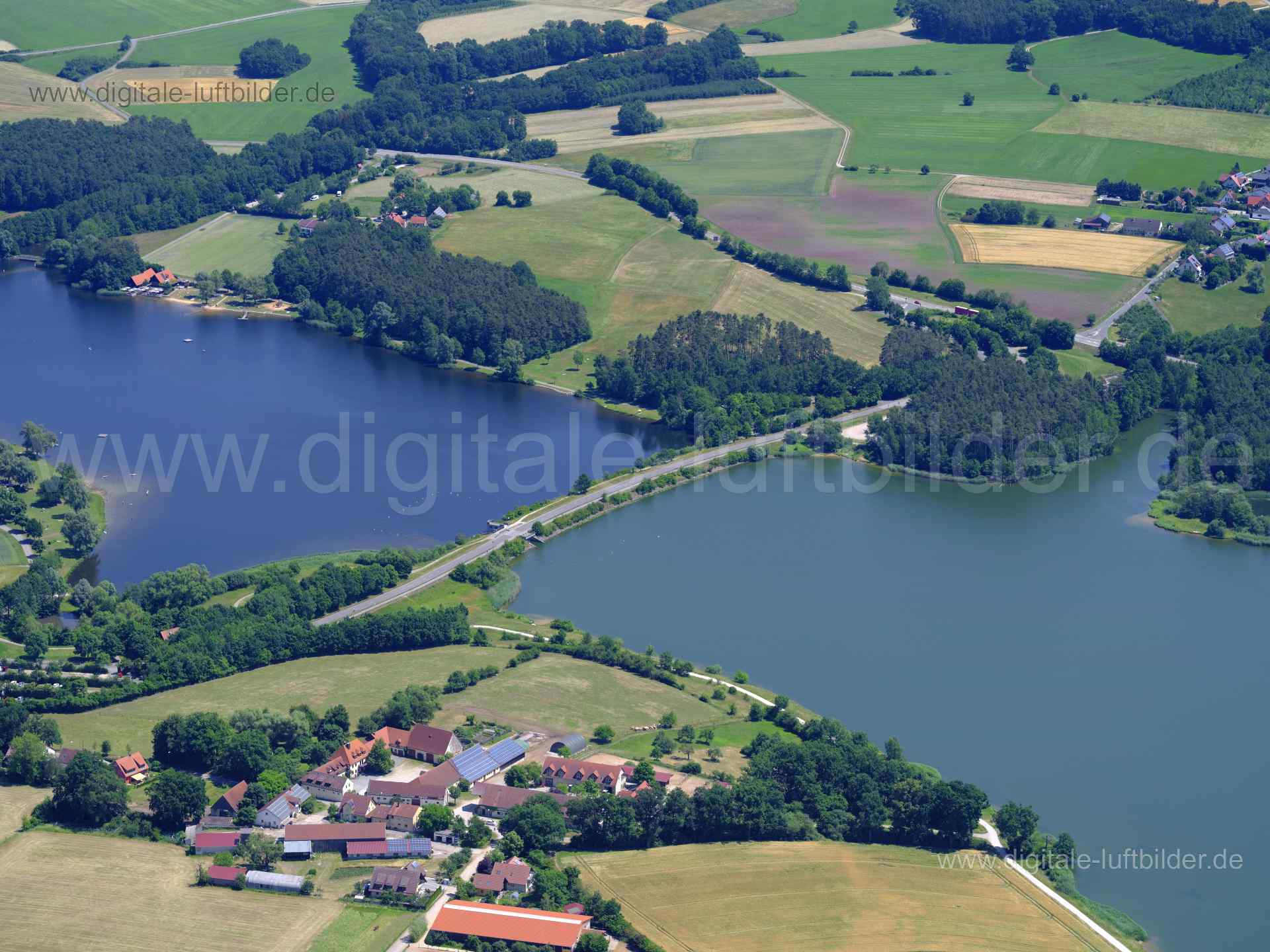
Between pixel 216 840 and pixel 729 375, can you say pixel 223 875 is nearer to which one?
pixel 216 840

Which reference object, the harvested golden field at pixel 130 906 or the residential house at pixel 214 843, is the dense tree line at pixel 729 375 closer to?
the residential house at pixel 214 843

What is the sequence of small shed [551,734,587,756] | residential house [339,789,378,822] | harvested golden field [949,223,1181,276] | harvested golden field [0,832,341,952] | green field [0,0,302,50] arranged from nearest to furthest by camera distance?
harvested golden field [0,832,341,952], residential house [339,789,378,822], small shed [551,734,587,756], harvested golden field [949,223,1181,276], green field [0,0,302,50]

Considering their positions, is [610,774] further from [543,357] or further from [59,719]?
[543,357]

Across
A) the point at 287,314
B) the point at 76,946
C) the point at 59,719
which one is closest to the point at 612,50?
the point at 287,314

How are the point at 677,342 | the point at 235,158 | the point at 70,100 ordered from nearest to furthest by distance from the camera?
the point at 677,342, the point at 235,158, the point at 70,100

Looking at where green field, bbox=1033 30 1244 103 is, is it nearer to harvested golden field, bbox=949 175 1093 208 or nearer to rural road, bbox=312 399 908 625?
harvested golden field, bbox=949 175 1093 208

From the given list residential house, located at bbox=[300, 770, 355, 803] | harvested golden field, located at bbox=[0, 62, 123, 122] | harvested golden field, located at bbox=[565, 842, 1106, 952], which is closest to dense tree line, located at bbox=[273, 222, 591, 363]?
harvested golden field, located at bbox=[0, 62, 123, 122]
